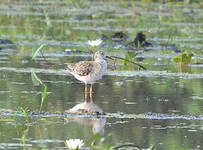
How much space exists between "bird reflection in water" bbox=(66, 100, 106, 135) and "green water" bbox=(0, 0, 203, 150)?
0.01 metres

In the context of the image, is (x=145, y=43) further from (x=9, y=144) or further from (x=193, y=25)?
(x=9, y=144)

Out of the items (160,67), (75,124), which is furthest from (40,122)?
(160,67)

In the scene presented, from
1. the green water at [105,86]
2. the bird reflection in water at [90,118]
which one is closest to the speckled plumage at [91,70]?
the green water at [105,86]

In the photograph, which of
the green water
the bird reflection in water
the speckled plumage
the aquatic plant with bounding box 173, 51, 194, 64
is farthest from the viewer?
the aquatic plant with bounding box 173, 51, 194, 64

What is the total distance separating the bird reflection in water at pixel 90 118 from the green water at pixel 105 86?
14 millimetres

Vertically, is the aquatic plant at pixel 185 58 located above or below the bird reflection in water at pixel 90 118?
above

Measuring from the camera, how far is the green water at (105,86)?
24.3 feet

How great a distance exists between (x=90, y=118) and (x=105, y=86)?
8.86ft

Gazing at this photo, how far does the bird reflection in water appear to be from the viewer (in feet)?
25.5

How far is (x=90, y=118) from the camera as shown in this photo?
27.2ft

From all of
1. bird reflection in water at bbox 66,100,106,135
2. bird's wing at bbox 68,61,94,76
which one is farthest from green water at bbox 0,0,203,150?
bird's wing at bbox 68,61,94,76

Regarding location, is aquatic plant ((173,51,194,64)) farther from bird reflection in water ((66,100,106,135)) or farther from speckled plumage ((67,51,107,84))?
bird reflection in water ((66,100,106,135))

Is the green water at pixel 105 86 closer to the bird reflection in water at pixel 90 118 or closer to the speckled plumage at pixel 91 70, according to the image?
the bird reflection in water at pixel 90 118

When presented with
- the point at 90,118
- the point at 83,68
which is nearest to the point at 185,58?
the point at 83,68
